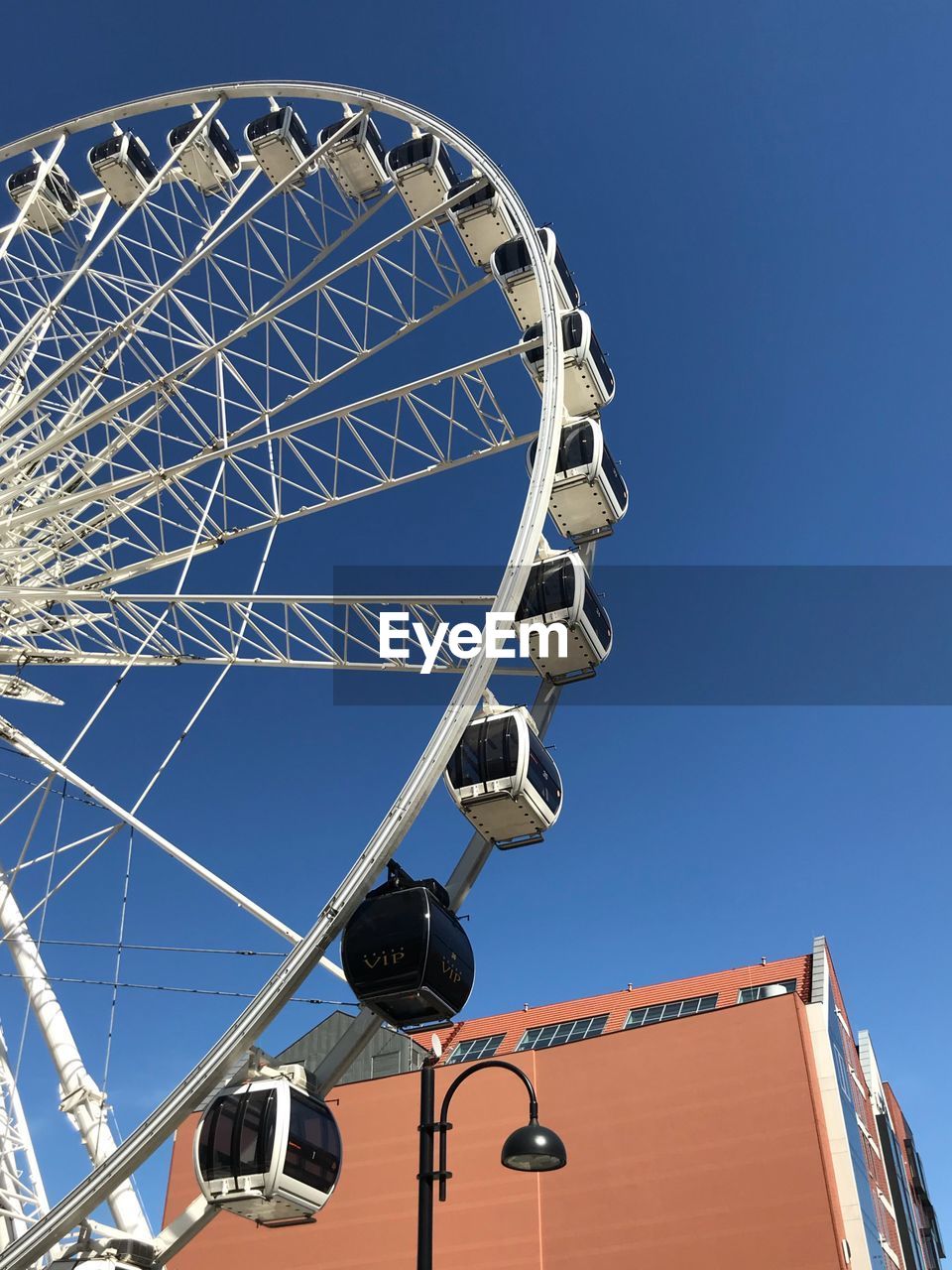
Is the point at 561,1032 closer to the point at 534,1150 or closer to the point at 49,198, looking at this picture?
the point at 534,1150

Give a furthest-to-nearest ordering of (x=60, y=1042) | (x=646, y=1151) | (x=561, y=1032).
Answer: (x=561, y=1032)
(x=646, y=1151)
(x=60, y=1042)

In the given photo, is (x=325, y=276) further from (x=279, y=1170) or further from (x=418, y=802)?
(x=279, y=1170)

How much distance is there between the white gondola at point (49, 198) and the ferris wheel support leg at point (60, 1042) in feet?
42.1

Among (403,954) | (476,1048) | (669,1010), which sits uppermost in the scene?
(476,1048)

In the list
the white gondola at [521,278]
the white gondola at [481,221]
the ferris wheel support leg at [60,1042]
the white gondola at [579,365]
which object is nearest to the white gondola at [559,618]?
the white gondola at [579,365]

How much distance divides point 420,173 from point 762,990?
21.9 meters

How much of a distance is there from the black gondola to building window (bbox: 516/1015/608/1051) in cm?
2048

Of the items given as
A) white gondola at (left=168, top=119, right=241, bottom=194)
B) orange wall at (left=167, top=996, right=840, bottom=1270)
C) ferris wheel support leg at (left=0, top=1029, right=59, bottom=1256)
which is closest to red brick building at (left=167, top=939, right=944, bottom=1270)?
orange wall at (left=167, top=996, right=840, bottom=1270)

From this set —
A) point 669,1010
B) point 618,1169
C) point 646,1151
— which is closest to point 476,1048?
point 669,1010

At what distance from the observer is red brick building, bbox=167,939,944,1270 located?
24.5m

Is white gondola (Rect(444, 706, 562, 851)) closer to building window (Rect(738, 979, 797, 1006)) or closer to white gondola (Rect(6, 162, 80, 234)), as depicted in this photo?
white gondola (Rect(6, 162, 80, 234))

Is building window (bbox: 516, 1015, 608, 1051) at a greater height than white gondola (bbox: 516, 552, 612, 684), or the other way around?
building window (bbox: 516, 1015, 608, 1051)

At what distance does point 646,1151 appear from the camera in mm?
26344

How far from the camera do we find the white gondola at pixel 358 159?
64.6 feet
